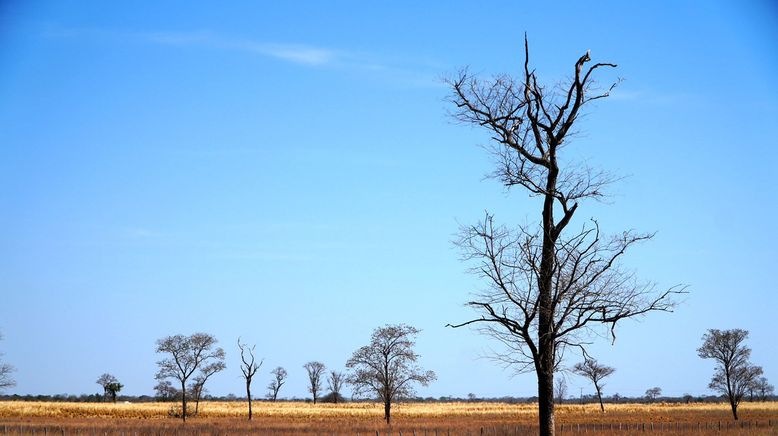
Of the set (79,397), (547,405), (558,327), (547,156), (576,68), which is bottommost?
(79,397)

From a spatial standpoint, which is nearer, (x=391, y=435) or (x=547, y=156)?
(x=547, y=156)

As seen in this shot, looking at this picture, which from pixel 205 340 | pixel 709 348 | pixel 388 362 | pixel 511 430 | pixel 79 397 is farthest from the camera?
pixel 79 397

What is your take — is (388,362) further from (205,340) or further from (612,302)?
(612,302)

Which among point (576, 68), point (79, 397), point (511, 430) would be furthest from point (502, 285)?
point (79, 397)

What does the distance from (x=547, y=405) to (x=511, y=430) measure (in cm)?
2149

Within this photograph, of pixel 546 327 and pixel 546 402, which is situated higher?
pixel 546 327

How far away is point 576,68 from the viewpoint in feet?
39.1

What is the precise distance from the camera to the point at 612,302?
477 inches

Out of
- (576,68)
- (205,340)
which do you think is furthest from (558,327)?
(205,340)

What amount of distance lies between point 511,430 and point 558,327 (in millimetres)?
21858

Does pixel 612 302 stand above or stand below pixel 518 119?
below

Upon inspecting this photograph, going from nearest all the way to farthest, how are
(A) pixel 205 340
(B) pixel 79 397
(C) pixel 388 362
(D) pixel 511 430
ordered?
(D) pixel 511 430 < (C) pixel 388 362 < (A) pixel 205 340 < (B) pixel 79 397

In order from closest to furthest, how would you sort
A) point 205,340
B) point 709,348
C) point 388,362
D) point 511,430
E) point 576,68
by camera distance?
1. point 576,68
2. point 511,430
3. point 388,362
4. point 709,348
5. point 205,340

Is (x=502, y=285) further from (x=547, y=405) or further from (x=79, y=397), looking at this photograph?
(x=79, y=397)
